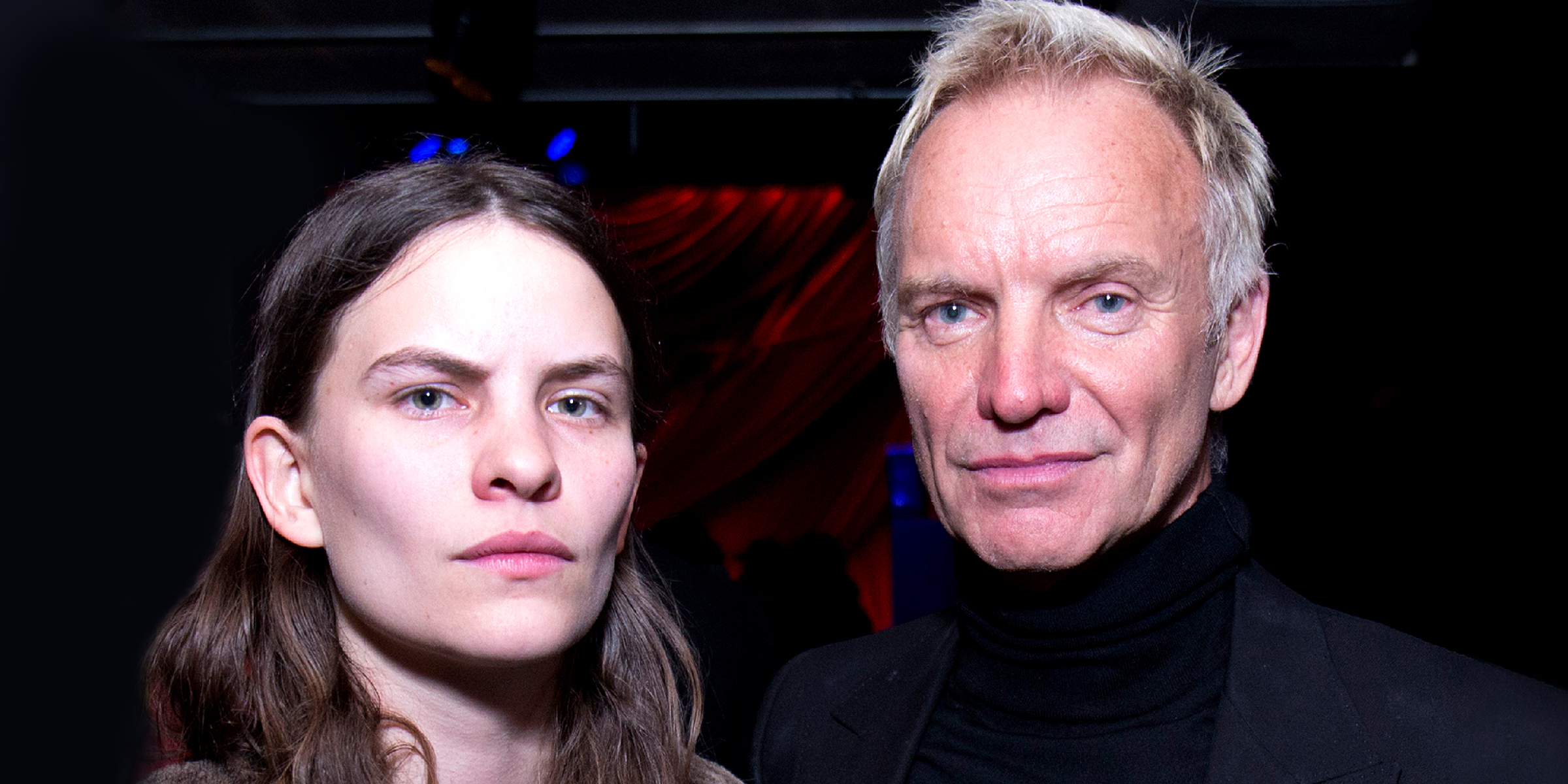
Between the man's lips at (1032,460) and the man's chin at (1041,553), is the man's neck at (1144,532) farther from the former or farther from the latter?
the man's lips at (1032,460)

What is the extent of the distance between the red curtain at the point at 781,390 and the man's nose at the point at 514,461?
5351 mm

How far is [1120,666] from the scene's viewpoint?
1.64 meters

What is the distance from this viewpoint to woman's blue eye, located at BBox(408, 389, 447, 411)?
1443 millimetres

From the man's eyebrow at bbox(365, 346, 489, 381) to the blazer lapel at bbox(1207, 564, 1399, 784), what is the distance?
1.10m

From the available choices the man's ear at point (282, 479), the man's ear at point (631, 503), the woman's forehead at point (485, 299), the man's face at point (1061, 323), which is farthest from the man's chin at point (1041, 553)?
the man's ear at point (282, 479)

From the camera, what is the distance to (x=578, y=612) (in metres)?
1.46

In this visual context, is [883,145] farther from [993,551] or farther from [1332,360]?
[993,551]

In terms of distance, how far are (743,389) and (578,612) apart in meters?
5.49

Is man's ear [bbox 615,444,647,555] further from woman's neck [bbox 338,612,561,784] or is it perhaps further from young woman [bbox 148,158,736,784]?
woman's neck [bbox 338,612,561,784]

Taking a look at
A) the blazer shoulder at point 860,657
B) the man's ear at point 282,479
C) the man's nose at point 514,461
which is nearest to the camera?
the man's nose at point 514,461

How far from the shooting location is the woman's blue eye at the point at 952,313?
167 centimetres

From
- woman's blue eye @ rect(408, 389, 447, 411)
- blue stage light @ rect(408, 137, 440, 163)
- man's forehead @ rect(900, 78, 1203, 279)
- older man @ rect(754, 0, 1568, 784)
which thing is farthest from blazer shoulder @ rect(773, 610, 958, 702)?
blue stage light @ rect(408, 137, 440, 163)

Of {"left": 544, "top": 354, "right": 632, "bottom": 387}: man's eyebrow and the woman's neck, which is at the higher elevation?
{"left": 544, "top": 354, "right": 632, "bottom": 387}: man's eyebrow

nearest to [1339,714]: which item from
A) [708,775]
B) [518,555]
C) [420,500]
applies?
[708,775]
